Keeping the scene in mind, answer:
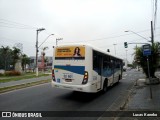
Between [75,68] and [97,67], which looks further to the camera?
[97,67]

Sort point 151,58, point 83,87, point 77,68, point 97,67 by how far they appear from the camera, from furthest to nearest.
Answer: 1. point 151,58
2. point 97,67
3. point 77,68
4. point 83,87

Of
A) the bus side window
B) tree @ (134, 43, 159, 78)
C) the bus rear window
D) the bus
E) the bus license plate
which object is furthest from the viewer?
tree @ (134, 43, 159, 78)

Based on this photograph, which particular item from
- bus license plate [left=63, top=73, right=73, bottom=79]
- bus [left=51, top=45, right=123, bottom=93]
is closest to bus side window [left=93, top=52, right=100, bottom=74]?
bus [left=51, top=45, right=123, bottom=93]

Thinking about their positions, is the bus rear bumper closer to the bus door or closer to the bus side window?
the bus door

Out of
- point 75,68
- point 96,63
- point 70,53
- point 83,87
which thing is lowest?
point 83,87

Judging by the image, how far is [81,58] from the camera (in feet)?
34.5

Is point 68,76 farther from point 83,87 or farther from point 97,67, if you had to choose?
point 97,67

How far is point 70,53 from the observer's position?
10891mm

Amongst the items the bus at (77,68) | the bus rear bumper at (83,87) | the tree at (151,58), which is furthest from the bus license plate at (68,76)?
the tree at (151,58)

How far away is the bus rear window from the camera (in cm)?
1054

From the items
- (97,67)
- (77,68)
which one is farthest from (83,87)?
(97,67)

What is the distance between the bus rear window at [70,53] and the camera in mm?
10539

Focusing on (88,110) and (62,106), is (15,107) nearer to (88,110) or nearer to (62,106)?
(62,106)

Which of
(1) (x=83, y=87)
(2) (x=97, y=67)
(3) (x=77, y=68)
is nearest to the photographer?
(1) (x=83, y=87)
